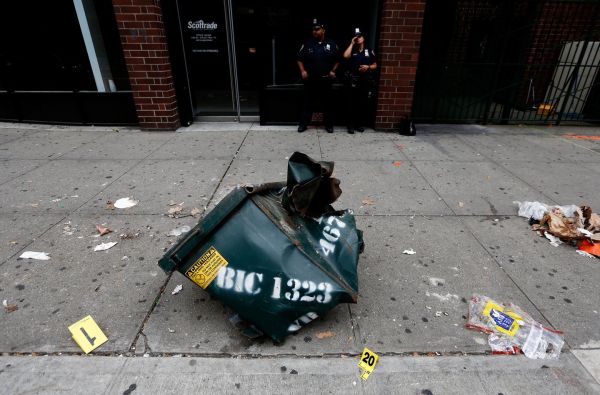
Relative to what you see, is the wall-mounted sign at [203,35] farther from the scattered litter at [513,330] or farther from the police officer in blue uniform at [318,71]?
the scattered litter at [513,330]

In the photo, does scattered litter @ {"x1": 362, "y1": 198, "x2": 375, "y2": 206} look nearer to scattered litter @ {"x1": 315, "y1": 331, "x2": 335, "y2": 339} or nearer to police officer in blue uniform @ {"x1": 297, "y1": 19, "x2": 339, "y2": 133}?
scattered litter @ {"x1": 315, "y1": 331, "x2": 335, "y2": 339}

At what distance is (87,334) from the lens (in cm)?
210

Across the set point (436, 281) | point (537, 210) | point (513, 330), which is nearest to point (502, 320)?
point (513, 330)

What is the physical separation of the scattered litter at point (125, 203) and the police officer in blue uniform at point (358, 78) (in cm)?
401

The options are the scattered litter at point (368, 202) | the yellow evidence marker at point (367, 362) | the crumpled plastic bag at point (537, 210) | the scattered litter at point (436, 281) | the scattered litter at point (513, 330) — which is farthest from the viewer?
the scattered litter at point (368, 202)

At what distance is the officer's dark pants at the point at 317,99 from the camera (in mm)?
6196

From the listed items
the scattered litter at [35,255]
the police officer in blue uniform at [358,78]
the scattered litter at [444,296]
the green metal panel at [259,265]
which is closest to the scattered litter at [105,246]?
the scattered litter at [35,255]

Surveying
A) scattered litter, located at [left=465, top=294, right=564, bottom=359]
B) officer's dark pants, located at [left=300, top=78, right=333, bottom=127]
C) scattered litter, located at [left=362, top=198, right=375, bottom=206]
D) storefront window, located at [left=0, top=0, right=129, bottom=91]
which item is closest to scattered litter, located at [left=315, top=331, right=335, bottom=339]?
scattered litter, located at [left=465, top=294, right=564, bottom=359]

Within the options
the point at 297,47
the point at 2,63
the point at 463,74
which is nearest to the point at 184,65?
the point at 297,47

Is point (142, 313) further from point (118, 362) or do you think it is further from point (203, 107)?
point (203, 107)

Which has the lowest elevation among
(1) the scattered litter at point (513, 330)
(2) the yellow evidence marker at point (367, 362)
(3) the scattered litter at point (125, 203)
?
(2) the yellow evidence marker at point (367, 362)

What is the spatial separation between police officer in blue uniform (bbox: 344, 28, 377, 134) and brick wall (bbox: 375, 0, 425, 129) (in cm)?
25

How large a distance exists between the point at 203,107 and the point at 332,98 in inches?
114

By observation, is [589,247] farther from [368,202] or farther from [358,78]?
[358,78]
